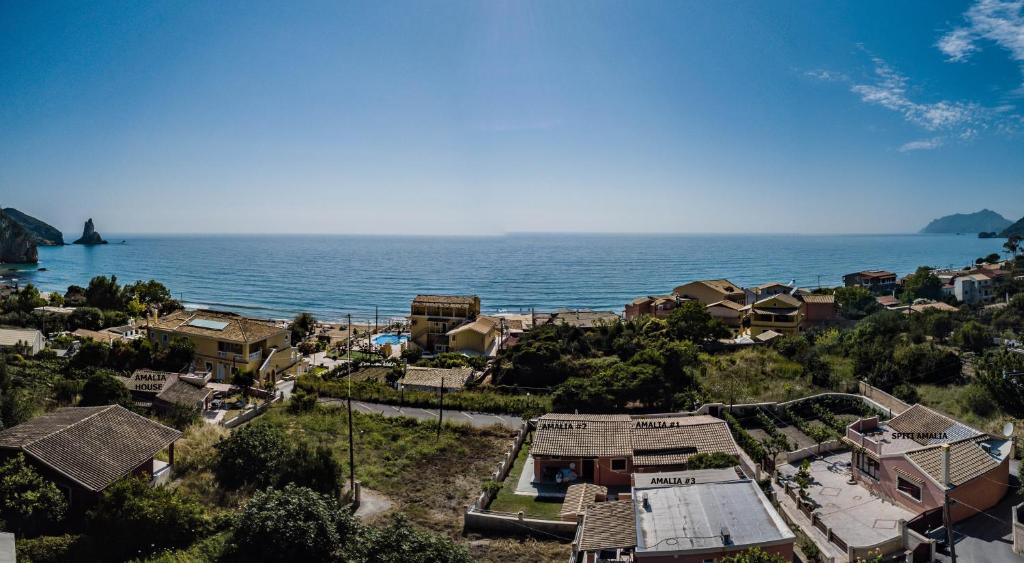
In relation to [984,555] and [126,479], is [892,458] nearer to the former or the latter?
[984,555]

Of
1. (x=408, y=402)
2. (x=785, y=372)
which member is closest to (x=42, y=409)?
(x=408, y=402)

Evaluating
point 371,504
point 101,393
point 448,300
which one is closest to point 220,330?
point 101,393

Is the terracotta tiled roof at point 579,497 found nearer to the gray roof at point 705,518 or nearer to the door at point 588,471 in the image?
the door at point 588,471

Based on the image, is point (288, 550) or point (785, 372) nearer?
point (288, 550)

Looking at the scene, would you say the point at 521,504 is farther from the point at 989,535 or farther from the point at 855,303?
the point at 855,303

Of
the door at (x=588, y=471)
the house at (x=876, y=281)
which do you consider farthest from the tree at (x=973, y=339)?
the house at (x=876, y=281)
